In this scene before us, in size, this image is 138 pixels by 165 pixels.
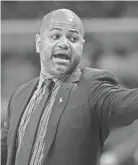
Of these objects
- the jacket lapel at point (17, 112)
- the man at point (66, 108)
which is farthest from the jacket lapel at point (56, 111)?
the jacket lapel at point (17, 112)

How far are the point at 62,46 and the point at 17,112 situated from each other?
21 cm

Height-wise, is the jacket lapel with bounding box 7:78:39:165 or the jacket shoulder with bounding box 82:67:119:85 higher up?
the jacket shoulder with bounding box 82:67:119:85

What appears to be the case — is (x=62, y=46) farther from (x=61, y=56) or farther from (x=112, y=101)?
(x=112, y=101)

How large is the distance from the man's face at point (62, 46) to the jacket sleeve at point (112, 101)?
7cm

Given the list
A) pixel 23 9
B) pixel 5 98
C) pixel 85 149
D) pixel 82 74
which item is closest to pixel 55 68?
pixel 82 74

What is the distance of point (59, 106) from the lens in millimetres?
897

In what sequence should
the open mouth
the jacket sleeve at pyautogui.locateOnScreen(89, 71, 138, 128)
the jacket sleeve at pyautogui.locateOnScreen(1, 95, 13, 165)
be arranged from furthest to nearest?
the jacket sleeve at pyautogui.locateOnScreen(1, 95, 13, 165), the open mouth, the jacket sleeve at pyautogui.locateOnScreen(89, 71, 138, 128)

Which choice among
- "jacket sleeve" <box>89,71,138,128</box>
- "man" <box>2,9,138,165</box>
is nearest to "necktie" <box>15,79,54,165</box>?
"man" <box>2,9,138,165</box>

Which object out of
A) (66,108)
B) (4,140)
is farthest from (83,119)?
(4,140)

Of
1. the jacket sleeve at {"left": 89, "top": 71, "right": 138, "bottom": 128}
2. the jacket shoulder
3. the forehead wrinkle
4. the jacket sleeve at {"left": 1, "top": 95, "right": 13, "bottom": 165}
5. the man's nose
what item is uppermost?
the forehead wrinkle

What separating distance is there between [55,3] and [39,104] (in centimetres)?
109

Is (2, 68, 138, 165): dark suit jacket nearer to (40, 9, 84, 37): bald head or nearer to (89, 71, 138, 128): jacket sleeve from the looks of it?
(89, 71, 138, 128): jacket sleeve

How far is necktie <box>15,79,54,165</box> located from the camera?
0.90 metres

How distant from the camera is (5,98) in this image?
1.87 meters
